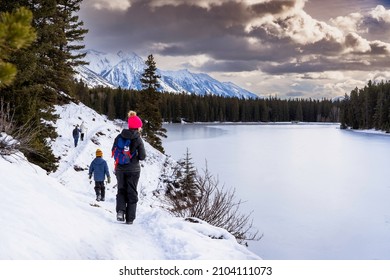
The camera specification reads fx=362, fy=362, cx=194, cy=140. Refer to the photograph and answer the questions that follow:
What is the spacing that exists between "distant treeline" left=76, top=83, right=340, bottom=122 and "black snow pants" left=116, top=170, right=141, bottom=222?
280ft

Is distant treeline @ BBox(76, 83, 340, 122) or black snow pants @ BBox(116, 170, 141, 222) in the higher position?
distant treeline @ BBox(76, 83, 340, 122)

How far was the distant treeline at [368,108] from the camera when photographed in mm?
97062

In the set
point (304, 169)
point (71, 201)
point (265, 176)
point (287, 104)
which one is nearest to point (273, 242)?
point (71, 201)

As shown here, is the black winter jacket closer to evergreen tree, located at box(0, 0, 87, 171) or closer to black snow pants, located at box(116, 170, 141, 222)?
black snow pants, located at box(116, 170, 141, 222)

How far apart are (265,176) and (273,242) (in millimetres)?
13744

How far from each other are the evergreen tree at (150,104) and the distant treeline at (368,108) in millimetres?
75516

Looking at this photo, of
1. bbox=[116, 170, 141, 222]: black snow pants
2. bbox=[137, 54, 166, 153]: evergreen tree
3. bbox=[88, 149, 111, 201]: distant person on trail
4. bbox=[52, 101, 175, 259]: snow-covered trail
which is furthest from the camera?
bbox=[137, 54, 166, 153]: evergreen tree

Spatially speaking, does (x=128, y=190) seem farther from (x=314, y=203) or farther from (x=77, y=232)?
(x=314, y=203)

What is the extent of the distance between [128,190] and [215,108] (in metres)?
148

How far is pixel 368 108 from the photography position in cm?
10862

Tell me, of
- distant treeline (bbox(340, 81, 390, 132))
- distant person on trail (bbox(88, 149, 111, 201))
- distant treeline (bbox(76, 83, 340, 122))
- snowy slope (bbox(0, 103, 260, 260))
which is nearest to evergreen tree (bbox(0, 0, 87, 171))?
distant person on trail (bbox(88, 149, 111, 201))

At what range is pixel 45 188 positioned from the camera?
677cm

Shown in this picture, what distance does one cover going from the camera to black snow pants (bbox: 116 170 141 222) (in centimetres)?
733
